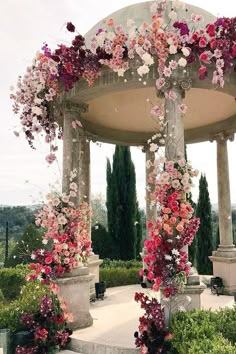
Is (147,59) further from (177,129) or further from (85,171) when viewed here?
(85,171)

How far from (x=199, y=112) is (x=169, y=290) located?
8708mm

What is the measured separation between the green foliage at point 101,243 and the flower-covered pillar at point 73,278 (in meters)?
17.6

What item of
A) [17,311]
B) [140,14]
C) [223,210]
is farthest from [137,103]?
[17,311]

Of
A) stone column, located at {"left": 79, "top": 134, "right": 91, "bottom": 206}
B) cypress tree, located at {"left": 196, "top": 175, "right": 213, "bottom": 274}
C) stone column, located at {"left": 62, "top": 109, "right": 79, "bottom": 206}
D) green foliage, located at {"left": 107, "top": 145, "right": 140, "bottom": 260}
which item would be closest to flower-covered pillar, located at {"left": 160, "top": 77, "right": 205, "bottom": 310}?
stone column, located at {"left": 62, "top": 109, "right": 79, "bottom": 206}

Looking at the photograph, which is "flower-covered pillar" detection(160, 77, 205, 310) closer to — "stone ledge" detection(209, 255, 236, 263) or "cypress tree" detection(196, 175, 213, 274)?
"stone ledge" detection(209, 255, 236, 263)

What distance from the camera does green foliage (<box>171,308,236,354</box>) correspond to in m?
6.48

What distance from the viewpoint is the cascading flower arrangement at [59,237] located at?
32.8ft

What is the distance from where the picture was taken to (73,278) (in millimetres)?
10492

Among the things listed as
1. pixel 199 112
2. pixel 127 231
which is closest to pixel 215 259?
pixel 199 112

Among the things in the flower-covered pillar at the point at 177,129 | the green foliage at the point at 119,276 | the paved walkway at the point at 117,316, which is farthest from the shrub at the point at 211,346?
the green foliage at the point at 119,276

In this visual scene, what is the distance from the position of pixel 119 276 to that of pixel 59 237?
1016 centimetres

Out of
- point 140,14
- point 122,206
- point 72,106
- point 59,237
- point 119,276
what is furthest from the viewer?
point 122,206

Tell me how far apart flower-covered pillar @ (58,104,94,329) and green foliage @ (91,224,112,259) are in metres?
17.6

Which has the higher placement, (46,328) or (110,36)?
(110,36)
